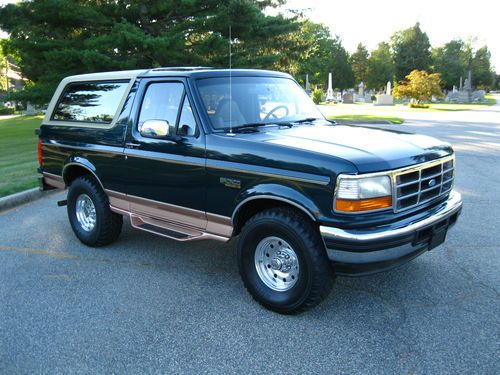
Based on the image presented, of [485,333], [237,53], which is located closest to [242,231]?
[485,333]

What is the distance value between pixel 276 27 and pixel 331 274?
1674 cm

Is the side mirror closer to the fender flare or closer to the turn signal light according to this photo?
the fender flare

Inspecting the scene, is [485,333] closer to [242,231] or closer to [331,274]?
[331,274]

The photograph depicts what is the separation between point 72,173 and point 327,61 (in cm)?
7577

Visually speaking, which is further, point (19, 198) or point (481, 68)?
point (481, 68)

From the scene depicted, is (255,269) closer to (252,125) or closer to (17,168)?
(252,125)

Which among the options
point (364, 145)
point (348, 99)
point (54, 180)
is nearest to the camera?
point (364, 145)

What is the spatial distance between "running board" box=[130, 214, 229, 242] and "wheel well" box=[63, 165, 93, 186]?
1.16 m

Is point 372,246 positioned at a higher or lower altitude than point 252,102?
lower

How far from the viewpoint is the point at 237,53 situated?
1783 centimetres

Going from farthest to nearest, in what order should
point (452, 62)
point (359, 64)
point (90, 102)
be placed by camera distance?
point (359, 64) < point (452, 62) < point (90, 102)

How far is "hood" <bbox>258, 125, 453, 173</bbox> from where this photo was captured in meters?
3.40

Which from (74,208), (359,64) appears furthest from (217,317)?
(359,64)

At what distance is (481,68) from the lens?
3654 inches
